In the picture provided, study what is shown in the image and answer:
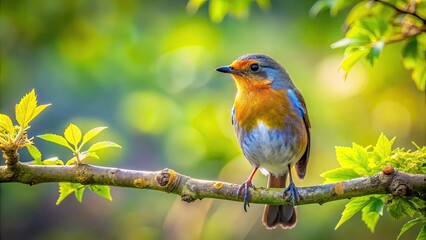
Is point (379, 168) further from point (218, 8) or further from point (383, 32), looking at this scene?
point (218, 8)

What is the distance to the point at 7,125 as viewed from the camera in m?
2.53

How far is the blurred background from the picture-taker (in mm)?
5508

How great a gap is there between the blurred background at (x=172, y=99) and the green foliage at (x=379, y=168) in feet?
8.02

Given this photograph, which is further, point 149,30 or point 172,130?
point 149,30

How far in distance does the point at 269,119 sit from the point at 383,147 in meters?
1.30

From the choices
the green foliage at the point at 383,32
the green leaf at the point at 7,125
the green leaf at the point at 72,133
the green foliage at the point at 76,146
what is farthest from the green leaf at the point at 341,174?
the green leaf at the point at 7,125

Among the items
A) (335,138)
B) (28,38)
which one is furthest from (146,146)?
(335,138)

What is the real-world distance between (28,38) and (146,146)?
2.04m

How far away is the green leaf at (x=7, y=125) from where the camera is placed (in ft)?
8.18

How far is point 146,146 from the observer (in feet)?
24.3

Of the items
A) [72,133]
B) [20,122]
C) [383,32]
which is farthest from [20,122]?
[383,32]

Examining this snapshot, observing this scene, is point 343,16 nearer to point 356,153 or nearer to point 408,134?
point 408,134

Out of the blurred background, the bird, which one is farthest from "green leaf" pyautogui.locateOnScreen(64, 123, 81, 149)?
the blurred background

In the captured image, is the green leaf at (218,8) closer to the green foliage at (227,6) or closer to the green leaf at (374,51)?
the green foliage at (227,6)
